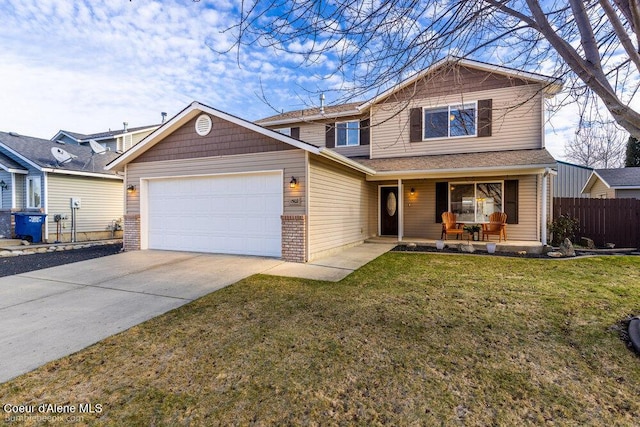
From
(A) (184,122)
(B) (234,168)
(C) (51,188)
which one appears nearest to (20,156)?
(C) (51,188)

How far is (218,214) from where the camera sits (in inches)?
351

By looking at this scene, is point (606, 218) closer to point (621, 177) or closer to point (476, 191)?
point (476, 191)

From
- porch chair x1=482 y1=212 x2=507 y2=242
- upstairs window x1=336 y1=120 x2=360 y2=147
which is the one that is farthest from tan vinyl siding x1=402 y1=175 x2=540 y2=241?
upstairs window x1=336 y1=120 x2=360 y2=147

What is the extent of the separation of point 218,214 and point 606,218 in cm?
1207

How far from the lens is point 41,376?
2766 mm

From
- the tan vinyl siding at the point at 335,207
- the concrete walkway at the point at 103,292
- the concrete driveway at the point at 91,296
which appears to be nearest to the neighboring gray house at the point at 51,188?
the concrete walkway at the point at 103,292

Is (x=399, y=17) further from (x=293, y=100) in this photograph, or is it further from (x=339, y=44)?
(x=293, y=100)

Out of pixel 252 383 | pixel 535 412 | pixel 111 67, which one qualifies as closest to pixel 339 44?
pixel 252 383

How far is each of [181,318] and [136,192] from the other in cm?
710

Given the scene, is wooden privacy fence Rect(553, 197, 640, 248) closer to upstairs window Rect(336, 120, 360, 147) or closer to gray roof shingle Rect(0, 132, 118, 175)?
upstairs window Rect(336, 120, 360, 147)

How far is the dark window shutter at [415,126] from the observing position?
11414 mm

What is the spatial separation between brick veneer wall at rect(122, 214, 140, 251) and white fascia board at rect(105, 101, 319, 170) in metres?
1.71

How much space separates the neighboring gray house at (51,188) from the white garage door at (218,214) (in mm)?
5813

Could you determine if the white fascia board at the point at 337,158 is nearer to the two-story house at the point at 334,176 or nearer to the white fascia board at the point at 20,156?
the two-story house at the point at 334,176
